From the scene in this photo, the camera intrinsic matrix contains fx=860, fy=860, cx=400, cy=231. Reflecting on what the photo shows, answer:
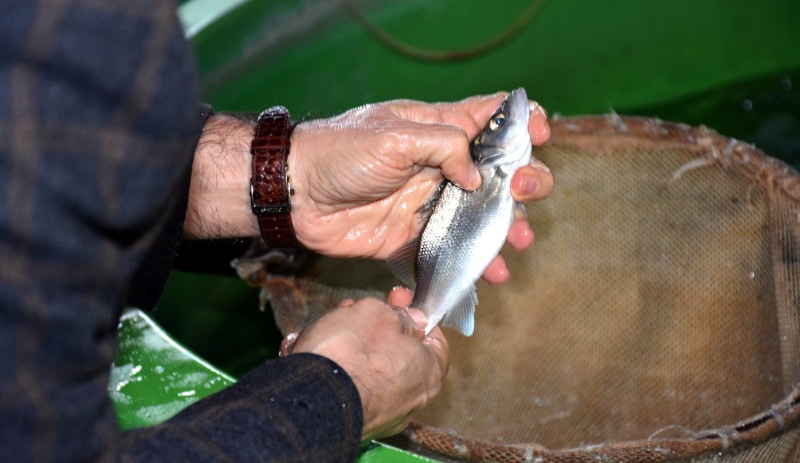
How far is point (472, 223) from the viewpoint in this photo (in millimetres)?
1694

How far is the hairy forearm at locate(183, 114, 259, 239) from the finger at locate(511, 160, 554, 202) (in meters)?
0.58

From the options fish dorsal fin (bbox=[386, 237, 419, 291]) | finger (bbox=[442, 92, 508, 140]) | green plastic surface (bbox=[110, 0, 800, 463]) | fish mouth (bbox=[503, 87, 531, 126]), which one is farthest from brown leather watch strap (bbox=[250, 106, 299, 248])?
green plastic surface (bbox=[110, 0, 800, 463])

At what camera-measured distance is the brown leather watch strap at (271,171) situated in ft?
5.87

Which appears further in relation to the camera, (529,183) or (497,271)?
(497,271)

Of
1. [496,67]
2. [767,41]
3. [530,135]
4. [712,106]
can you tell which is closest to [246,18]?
[496,67]

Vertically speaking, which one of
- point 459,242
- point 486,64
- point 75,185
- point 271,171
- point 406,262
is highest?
point 75,185

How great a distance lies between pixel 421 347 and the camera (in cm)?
158

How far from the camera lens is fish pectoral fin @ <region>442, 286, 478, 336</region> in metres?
1.75

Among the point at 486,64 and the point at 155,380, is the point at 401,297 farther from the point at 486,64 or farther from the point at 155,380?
the point at 486,64

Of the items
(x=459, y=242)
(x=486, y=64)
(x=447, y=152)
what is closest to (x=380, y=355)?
(x=459, y=242)

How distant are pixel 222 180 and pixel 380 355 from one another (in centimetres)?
62

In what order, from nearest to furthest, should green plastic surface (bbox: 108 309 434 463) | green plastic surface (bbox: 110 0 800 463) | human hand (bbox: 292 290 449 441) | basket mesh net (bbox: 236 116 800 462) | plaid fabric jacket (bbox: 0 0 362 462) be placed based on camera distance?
plaid fabric jacket (bbox: 0 0 362 462)
human hand (bbox: 292 290 449 441)
green plastic surface (bbox: 108 309 434 463)
basket mesh net (bbox: 236 116 800 462)
green plastic surface (bbox: 110 0 800 463)

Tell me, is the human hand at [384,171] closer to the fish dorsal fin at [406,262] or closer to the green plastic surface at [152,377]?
the fish dorsal fin at [406,262]

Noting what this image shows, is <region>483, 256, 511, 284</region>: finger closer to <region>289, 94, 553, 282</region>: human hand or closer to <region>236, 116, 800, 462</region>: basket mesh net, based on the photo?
<region>289, 94, 553, 282</region>: human hand
